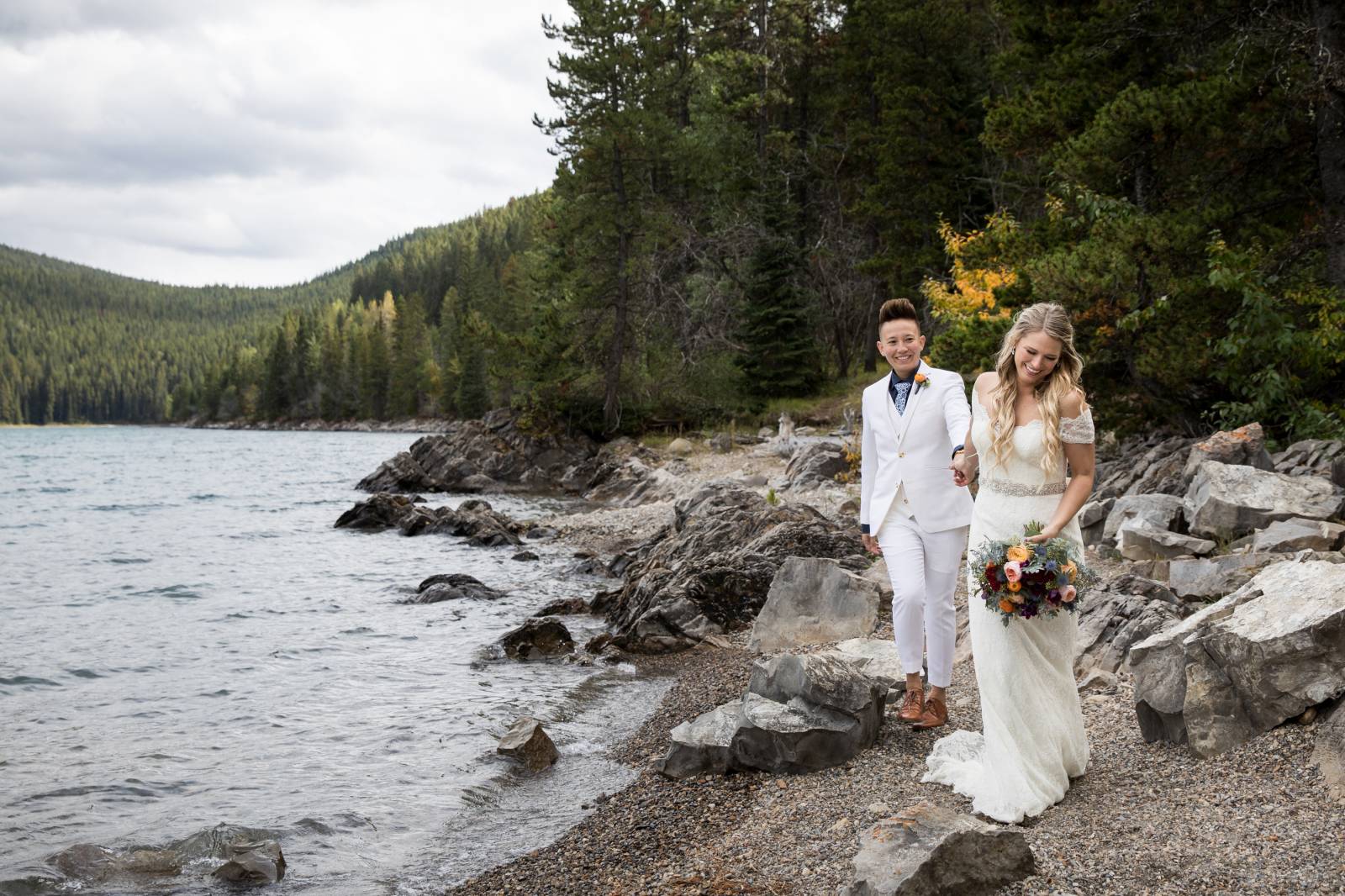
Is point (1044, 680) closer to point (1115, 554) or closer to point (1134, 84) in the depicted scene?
point (1115, 554)

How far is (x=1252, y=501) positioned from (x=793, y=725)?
609 centimetres

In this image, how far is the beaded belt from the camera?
178 inches

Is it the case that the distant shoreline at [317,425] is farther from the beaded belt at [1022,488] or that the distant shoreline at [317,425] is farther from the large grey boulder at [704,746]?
the beaded belt at [1022,488]

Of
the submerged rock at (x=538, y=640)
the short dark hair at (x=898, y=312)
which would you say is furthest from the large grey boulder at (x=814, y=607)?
the short dark hair at (x=898, y=312)

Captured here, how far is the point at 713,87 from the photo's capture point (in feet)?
115

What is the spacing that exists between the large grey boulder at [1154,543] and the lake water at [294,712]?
4.95 m

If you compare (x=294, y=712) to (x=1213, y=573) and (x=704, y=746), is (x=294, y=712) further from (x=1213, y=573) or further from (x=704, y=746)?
(x=1213, y=573)

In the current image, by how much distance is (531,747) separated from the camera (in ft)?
23.9

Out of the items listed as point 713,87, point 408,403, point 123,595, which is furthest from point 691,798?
point 408,403

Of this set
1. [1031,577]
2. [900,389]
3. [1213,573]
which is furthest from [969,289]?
[1031,577]

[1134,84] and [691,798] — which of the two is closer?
[691,798]

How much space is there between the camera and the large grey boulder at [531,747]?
7219 millimetres

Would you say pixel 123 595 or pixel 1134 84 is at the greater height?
pixel 1134 84

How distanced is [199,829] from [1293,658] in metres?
6.52
